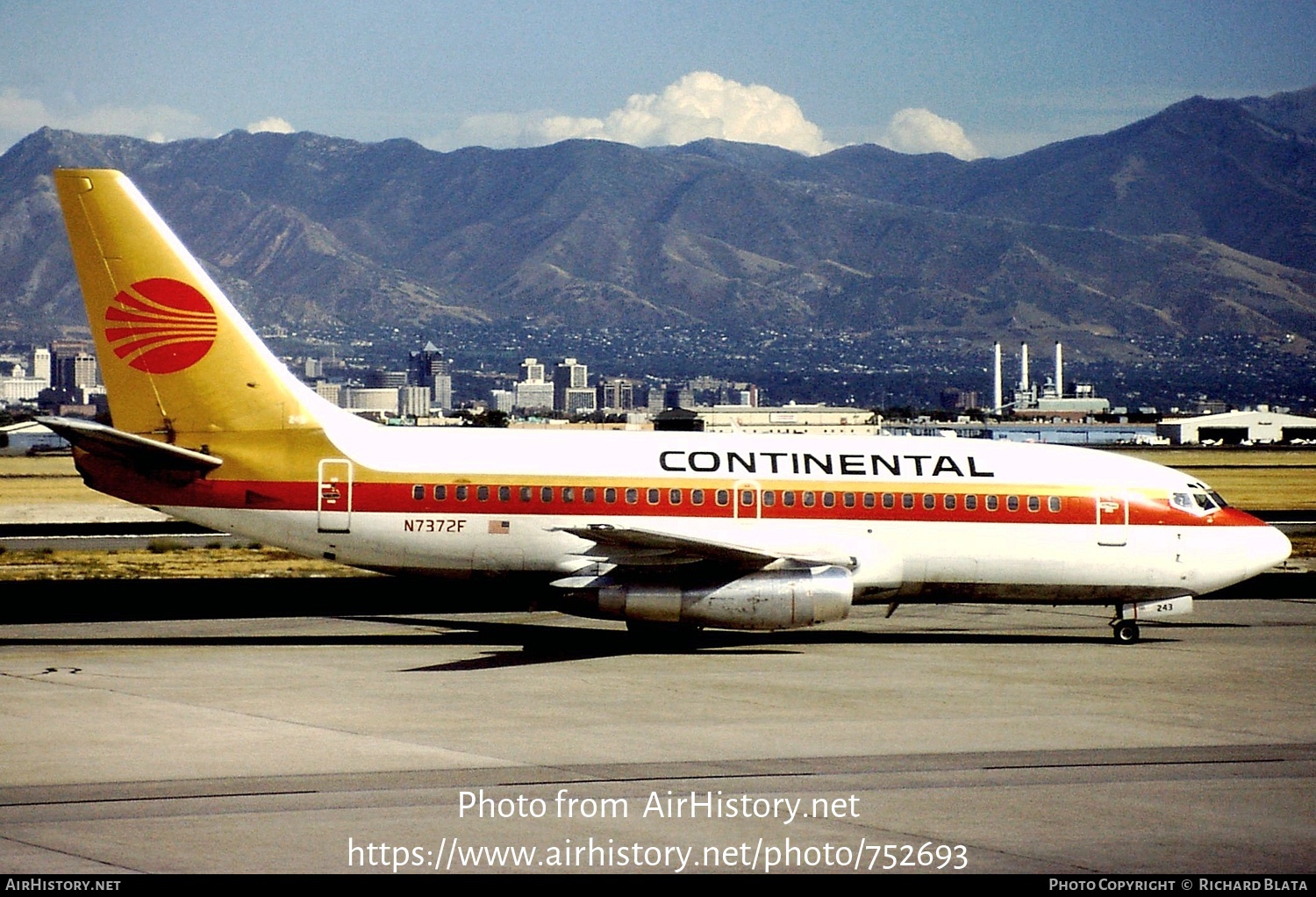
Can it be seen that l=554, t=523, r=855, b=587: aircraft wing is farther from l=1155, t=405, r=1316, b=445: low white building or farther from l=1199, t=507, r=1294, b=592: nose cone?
l=1155, t=405, r=1316, b=445: low white building

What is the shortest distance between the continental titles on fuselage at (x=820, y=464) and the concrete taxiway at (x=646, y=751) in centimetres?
327

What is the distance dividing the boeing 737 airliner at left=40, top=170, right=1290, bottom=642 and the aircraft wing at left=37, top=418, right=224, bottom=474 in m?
0.05

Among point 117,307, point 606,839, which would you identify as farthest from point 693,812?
point 117,307

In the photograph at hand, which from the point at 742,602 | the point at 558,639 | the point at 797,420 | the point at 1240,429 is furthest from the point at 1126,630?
the point at 1240,429

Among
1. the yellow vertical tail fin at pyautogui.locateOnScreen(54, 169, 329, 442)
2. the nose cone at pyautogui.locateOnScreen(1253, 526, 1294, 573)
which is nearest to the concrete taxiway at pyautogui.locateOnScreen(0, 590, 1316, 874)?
the nose cone at pyautogui.locateOnScreen(1253, 526, 1294, 573)

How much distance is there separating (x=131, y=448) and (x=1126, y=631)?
1895 cm

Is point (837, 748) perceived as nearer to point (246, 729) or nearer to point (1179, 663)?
point (246, 729)

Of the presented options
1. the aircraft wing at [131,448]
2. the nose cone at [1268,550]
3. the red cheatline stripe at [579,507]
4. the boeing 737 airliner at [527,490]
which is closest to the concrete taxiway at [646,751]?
the boeing 737 airliner at [527,490]

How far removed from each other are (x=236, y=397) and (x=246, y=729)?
10.5 m

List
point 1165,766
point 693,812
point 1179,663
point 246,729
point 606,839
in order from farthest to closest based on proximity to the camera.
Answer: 1. point 1179,663
2. point 246,729
3. point 1165,766
4. point 693,812
5. point 606,839

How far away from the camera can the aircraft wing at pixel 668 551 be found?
1047 inches

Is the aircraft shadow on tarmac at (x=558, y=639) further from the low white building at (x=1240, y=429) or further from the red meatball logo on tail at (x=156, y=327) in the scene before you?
the low white building at (x=1240, y=429)

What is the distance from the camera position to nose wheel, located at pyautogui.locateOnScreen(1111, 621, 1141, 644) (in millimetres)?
30203

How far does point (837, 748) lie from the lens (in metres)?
19.2
